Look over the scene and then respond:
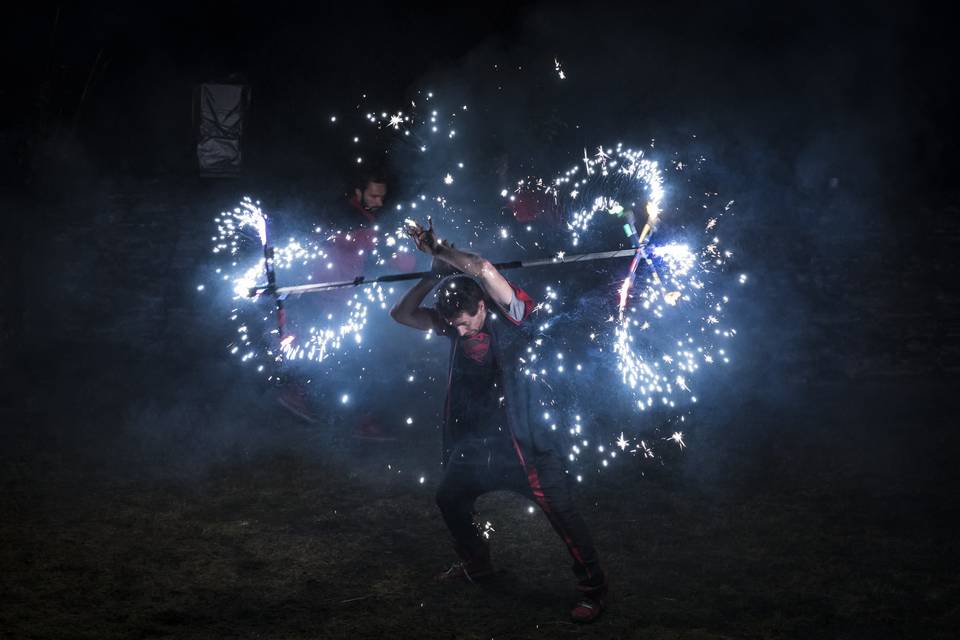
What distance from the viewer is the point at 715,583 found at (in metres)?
4.22

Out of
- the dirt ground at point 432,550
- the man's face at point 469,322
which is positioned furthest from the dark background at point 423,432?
the man's face at point 469,322

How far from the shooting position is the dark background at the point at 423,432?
13.6ft

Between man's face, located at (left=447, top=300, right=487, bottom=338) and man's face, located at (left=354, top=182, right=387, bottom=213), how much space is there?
3.15 metres

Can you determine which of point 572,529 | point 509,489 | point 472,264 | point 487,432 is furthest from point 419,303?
point 572,529

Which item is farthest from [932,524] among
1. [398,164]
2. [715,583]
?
[398,164]

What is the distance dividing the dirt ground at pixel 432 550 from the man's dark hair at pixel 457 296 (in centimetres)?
167

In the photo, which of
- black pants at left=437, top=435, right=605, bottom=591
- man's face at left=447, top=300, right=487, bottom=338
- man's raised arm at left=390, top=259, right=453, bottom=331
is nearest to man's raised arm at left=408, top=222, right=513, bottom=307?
man's face at left=447, top=300, right=487, bottom=338

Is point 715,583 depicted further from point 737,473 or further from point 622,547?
point 737,473

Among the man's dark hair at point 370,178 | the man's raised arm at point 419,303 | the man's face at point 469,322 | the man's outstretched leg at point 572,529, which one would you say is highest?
the man's dark hair at point 370,178

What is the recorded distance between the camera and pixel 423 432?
7.77m

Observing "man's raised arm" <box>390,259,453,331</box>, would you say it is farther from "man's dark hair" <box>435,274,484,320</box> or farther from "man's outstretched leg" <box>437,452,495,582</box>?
"man's outstretched leg" <box>437,452,495,582</box>

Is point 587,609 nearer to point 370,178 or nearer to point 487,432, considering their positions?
point 487,432

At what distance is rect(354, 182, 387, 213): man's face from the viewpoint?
22.6 feet

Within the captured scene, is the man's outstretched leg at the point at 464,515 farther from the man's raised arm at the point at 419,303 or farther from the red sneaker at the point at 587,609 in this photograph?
the man's raised arm at the point at 419,303
